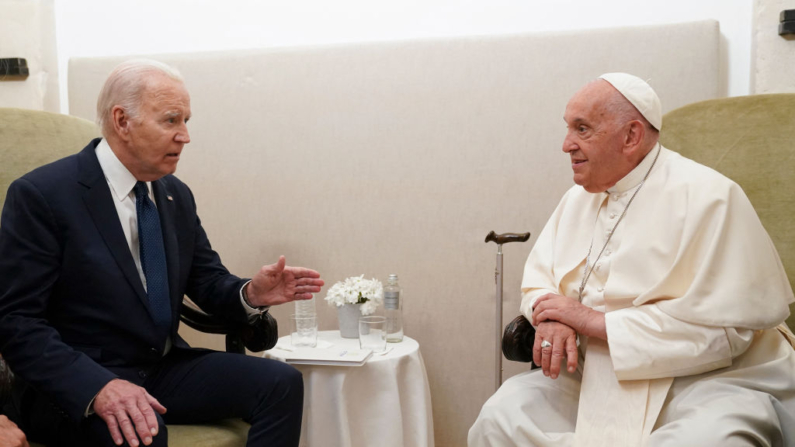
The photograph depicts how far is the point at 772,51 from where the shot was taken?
120 inches

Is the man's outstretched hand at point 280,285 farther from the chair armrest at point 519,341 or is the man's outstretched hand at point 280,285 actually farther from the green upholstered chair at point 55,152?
the chair armrest at point 519,341

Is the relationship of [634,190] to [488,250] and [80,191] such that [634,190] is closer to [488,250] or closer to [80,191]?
[488,250]

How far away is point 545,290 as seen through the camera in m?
2.45

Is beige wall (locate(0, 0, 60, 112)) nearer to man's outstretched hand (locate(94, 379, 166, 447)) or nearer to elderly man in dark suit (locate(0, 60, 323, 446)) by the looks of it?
elderly man in dark suit (locate(0, 60, 323, 446))

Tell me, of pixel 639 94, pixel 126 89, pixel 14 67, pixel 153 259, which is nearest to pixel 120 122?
pixel 126 89

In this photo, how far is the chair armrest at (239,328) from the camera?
8.07 feet

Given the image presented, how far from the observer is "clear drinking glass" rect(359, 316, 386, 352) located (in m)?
2.95

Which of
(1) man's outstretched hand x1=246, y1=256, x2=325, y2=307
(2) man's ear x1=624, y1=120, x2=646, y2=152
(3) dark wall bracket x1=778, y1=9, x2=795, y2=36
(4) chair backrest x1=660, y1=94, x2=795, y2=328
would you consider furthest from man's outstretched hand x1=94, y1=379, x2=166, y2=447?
(3) dark wall bracket x1=778, y1=9, x2=795, y2=36

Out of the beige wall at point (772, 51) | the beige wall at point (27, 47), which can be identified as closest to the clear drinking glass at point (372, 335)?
the beige wall at point (772, 51)

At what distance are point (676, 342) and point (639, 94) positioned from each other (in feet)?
2.66

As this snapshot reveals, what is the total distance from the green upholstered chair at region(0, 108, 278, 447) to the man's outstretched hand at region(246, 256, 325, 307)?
87 millimetres

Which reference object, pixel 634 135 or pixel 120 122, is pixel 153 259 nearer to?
pixel 120 122

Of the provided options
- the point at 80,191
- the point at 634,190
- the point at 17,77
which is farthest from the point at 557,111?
the point at 17,77

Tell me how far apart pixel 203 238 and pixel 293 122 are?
124 centimetres
